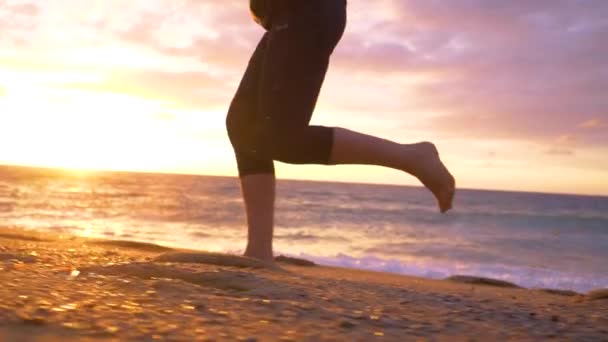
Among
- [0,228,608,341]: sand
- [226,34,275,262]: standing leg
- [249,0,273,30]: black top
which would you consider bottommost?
[0,228,608,341]: sand

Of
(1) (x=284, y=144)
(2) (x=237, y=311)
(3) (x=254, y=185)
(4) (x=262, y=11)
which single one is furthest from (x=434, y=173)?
(2) (x=237, y=311)

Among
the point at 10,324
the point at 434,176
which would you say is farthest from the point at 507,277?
the point at 10,324

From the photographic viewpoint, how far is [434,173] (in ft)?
7.61

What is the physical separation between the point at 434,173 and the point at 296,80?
0.66 m

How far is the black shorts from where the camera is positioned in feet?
6.78

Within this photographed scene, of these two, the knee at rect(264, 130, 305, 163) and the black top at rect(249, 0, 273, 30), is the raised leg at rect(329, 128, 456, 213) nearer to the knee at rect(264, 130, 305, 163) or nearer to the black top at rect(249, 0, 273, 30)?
the knee at rect(264, 130, 305, 163)

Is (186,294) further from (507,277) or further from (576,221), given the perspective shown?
(576,221)

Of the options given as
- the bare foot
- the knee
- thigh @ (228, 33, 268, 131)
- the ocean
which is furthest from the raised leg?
the ocean

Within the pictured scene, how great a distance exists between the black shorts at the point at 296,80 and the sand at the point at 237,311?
493mm

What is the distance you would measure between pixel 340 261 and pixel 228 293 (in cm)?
863

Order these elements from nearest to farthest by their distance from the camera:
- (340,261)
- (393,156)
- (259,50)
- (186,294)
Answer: (186,294), (393,156), (259,50), (340,261)

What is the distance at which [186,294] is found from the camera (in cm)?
139

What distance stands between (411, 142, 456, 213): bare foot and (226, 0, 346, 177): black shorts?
1.30 ft

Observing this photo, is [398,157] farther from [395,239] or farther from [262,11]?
[395,239]
